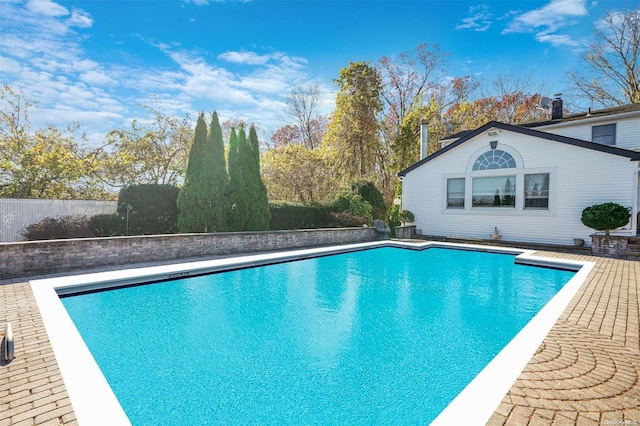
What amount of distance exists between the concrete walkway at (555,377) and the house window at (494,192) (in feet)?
33.3

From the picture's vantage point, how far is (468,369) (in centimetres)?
404

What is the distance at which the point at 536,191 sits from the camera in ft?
45.2

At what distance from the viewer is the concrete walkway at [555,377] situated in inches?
100

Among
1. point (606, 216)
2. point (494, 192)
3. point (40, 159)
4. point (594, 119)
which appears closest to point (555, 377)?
point (606, 216)

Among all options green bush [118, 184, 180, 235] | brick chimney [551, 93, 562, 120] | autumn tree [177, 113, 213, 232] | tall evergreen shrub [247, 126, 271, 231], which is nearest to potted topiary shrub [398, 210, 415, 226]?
tall evergreen shrub [247, 126, 271, 231]

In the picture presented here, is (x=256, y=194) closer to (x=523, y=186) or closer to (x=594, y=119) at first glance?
(x=523, y=186)

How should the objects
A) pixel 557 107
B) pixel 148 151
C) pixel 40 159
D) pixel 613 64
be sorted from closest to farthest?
pixel 40 159
pixel 557 107
pixel 148 151
pixel 613 64

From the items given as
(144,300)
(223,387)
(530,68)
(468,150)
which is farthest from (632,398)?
(530,68)

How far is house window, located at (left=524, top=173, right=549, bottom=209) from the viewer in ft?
44.4

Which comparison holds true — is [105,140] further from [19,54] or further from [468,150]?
[468,150]

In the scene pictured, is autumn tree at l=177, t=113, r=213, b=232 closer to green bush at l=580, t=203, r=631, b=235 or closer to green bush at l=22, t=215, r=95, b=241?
green bush at l=22, t=215, r=95, b=241

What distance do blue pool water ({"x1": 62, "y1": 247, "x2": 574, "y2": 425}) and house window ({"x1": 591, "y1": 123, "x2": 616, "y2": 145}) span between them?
9.76 metres

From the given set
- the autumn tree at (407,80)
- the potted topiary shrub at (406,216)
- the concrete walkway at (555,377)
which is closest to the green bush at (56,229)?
the concrete walkway at (555,377)

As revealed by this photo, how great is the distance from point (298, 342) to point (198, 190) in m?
8.77
